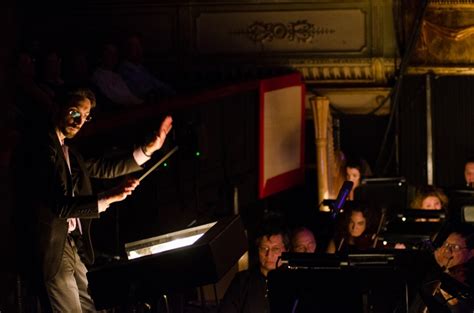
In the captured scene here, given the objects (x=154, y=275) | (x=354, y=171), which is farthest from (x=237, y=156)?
(x=154, y=275)

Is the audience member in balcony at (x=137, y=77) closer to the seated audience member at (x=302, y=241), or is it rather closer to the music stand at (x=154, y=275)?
the seated audience member at (x=302, y=241)

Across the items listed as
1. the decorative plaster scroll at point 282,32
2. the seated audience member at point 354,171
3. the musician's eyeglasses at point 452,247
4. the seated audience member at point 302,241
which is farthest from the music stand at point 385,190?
the musician's eyeglasses at point 452,247

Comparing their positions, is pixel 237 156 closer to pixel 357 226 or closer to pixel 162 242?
pixel 357 226

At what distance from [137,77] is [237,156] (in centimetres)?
124

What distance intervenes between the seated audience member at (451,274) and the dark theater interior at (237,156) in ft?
0.06

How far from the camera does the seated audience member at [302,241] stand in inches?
317

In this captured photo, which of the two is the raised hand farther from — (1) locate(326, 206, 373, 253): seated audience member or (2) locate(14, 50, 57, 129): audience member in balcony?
(1) locate(326, 206, 373, 253): seated audience member

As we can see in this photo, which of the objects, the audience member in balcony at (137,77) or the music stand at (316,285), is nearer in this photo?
the music stand at (316,285)

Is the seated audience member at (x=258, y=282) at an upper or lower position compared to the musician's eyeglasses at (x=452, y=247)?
lower

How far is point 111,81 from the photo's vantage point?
31.4 ft

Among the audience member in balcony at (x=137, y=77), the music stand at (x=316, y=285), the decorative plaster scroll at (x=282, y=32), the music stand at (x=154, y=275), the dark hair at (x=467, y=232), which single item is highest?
the decorative plaster scroll at (x=282, y=32)

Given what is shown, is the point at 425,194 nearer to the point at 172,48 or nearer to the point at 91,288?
the point at 172,48

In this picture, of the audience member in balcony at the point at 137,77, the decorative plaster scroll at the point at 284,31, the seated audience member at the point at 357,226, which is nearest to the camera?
the seated audience member at the point at 357,226

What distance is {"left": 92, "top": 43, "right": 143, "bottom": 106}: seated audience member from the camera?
9438 mm
